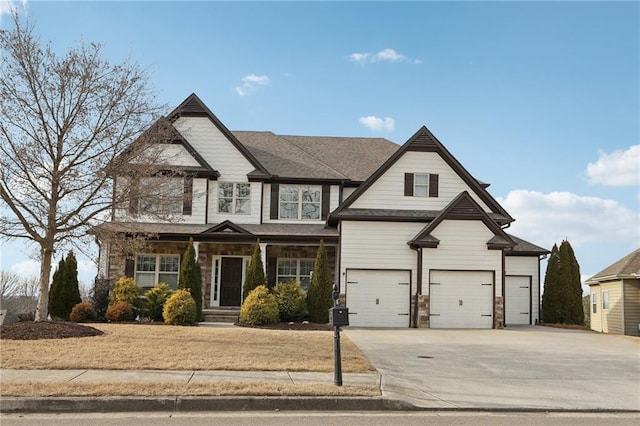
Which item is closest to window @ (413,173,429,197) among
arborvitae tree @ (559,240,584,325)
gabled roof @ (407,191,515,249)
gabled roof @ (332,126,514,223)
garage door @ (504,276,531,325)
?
gabled roof @ (332,126,514,223)

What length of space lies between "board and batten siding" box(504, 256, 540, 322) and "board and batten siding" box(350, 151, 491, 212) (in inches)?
120

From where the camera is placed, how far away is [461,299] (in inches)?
899

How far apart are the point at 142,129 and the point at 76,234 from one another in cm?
349

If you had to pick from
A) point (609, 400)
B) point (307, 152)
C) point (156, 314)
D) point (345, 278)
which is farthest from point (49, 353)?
point (307, 152)

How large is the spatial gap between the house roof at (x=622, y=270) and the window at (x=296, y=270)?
14639 millimetres

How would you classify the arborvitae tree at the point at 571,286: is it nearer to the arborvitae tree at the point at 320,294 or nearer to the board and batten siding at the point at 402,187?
the board and batten siding at the point at 402,187

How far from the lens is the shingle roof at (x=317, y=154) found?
26.3 m

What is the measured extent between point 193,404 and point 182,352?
4.53 m

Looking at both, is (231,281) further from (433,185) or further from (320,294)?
(433,185)

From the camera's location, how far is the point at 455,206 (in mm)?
22719

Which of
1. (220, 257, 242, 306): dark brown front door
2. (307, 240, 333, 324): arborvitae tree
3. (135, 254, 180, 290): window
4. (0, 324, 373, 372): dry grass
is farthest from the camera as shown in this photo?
(220, 257, 242, 306): dark brown front door

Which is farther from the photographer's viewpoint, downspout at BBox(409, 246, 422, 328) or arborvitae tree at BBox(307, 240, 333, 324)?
downspout at BBox(409, 246, 422, 328)

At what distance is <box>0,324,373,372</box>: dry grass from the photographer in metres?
11.3

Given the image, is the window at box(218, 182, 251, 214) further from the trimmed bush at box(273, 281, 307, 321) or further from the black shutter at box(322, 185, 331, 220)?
the trimmed bush at box(273, 281, 307, 321)
